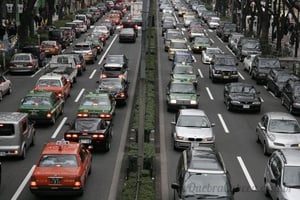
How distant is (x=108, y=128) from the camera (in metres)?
27.0

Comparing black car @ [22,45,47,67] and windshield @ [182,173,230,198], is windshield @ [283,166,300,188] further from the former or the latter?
black car @ [22,45,47,67]

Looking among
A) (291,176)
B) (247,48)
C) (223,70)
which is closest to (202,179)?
(291,176)

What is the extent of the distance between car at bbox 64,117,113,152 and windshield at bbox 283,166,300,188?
8573mm

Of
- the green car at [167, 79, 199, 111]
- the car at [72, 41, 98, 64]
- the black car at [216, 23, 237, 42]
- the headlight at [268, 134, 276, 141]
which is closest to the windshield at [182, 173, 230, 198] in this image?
the headlight at [268, 134, 276, 141]

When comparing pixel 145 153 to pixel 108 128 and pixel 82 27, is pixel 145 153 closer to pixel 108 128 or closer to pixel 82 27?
pixel 108 128

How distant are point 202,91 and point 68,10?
7905cm

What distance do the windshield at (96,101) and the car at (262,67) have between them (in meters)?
16.7

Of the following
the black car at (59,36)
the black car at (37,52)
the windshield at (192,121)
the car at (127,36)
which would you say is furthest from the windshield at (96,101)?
the car at (127,36)

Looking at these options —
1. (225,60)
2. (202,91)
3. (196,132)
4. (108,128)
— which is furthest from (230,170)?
(225,60)

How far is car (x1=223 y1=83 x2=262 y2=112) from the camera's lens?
35.5m

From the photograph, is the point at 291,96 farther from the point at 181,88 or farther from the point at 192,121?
the point at 192,121

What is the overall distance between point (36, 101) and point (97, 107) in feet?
9.01

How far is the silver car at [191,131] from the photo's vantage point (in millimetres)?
26703

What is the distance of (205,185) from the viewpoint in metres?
18.4
